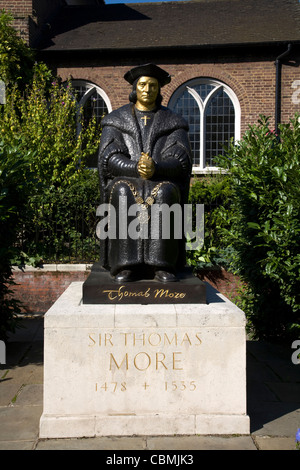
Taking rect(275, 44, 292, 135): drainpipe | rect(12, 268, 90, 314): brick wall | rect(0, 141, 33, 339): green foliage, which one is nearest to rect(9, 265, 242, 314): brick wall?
rect(12, 268, 90, 314): brick wall

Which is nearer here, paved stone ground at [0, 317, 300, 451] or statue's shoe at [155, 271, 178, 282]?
paved stone ground at [0, 317, 300, 451]

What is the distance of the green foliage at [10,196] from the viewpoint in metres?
4.98

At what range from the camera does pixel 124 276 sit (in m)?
3.75

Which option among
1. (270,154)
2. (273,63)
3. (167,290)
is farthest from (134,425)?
(273,63)

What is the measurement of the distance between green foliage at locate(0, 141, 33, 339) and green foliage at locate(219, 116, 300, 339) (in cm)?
276

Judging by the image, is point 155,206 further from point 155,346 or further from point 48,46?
point 48,46

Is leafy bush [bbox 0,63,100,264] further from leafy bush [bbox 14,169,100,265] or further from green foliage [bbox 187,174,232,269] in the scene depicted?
green foliage [bbox 187,174,232,269]

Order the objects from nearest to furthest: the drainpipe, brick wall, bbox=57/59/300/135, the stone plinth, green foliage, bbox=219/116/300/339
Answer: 1. the stone plinth
2. green foliage, bbox=219/116/300/339
3. the drainpipe
4. brick wall, bbox=57/59/300/135

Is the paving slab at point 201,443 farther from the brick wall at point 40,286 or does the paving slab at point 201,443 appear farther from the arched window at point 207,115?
the arched window at point 207,115

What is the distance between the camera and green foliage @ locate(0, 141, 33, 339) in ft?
16.4

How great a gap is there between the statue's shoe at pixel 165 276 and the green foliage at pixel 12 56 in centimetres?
1026

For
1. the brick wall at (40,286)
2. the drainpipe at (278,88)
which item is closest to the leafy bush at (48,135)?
the brick wall at (40,286)

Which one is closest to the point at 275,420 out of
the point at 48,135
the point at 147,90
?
the point at 147,90

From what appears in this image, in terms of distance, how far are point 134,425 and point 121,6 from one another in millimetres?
18071
